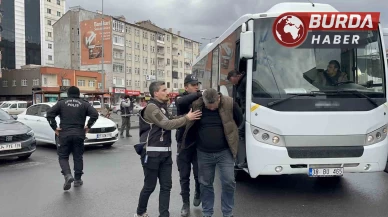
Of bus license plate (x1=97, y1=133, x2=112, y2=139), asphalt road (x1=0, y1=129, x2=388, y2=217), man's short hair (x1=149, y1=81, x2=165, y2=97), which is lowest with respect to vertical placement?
asphalt road (x1=0, y1=129, x2=388, y2=217)

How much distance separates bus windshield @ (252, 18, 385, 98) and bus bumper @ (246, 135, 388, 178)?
2.67 ft

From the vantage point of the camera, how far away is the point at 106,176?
782cm

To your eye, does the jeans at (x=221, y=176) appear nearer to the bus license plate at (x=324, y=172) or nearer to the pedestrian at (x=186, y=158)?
the pedestrian at (x=186, y=158)

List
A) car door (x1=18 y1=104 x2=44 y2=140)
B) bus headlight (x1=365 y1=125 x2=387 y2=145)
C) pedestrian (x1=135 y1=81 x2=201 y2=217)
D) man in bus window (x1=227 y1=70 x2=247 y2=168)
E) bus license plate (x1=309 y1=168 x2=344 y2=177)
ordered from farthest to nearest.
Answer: car door (x1=18 y1=104 x2=44 y2=140) → man in bus window (x1=227 y1=70 x2=247 y2=168) → bus headlight (x1=365 y1=125 x2=387 y2=145) → bus license plate (x1=309 y1=168 x2=344 y2=177) → pedestrian (x1=135 y1=81 x2=201 y2=217)

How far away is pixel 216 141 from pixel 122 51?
2689 inches

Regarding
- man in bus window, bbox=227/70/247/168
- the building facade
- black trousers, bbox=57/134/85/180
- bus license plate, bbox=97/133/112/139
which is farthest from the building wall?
man in bus window, bbox=227/70/247/168

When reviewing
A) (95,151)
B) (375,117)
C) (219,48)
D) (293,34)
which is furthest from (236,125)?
(95,151)

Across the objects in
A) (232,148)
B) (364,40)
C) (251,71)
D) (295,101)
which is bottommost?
(232,148)

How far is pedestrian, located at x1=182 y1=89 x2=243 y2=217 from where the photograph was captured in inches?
180

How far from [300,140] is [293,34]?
5.41 ft

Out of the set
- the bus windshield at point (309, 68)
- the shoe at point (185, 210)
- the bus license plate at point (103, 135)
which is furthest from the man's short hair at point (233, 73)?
the bus license plate at point (103, 135)

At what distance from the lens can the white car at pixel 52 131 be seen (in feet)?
37.5

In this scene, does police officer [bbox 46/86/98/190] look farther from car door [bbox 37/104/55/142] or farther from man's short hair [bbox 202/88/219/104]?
car door [bbox 37/104/55/142]

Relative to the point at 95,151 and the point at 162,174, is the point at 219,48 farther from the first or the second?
the point at 95,151
